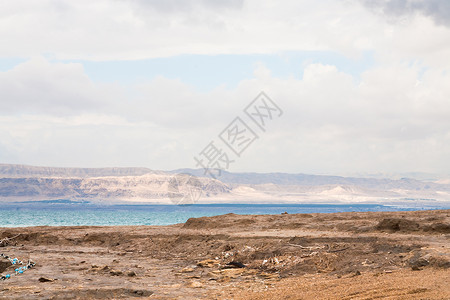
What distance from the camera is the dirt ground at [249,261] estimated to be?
477 inches

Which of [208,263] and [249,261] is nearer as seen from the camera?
[249,261]

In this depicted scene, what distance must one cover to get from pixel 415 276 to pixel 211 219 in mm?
16923

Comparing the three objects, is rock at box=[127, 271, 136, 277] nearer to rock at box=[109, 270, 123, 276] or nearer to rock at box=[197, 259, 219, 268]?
rock at box=[109, 270, 123, 276]

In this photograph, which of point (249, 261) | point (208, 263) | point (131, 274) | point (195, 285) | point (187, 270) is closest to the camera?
point (195, 285)

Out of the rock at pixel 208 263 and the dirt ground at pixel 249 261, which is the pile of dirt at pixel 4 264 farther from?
the rock at pixel 208 263

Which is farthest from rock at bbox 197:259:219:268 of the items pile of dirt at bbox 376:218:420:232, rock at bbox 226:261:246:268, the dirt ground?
pile of dirt at bbox 376:218:420:232

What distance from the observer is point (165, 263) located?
19000 millimetres

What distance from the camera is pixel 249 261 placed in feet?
57.6

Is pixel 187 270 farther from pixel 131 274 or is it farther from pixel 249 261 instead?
pixel 249 261

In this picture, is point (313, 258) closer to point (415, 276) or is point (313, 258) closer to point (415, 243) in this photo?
point (415, 243)

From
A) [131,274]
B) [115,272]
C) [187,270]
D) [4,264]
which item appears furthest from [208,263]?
[4,264]

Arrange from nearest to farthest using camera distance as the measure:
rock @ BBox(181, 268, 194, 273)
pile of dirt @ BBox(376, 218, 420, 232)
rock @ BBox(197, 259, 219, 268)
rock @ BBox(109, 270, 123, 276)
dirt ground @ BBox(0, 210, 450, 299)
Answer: dirt ground @ BBox(0, 210, 450, 299), rock @ BBox(109, 270, 123, 276), rock @ BBox(181, 268, 194, 273), rock @ BBox(197, 259, 219, 268), pile of dirt @ BBox(376, 218, 420, 232)

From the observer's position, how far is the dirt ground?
12109 mm

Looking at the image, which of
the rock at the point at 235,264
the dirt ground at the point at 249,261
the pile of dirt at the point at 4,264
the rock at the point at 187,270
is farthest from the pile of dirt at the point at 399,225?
the pile of dirt at the point at 4,264
